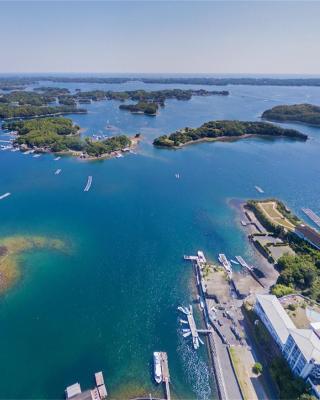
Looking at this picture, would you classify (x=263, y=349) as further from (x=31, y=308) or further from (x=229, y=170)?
(x=229, y=170)

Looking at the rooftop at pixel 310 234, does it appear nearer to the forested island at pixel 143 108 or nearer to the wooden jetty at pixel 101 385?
the wooden jetty at pixel 101 385

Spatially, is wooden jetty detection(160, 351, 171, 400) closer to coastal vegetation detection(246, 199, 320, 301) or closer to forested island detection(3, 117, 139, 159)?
coastal vegetation detection(246, 199, 320, 301)

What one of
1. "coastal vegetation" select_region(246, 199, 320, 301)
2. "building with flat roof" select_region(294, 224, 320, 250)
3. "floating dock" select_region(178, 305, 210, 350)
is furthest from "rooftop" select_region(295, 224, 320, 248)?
"floating dock" select_region(178, 305, 210, 350)

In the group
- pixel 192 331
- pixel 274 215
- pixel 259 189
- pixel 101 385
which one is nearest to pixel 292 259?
pixel 274 215

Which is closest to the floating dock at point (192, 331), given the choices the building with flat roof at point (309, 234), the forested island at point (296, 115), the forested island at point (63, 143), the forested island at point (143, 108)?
the building with flat roof at point (309, 234)

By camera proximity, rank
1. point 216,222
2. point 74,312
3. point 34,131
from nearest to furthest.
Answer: point 74,312 → point 216,222 → point 34,131

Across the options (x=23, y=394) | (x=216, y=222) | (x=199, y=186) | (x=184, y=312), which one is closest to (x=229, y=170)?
(x=199, y=186)
